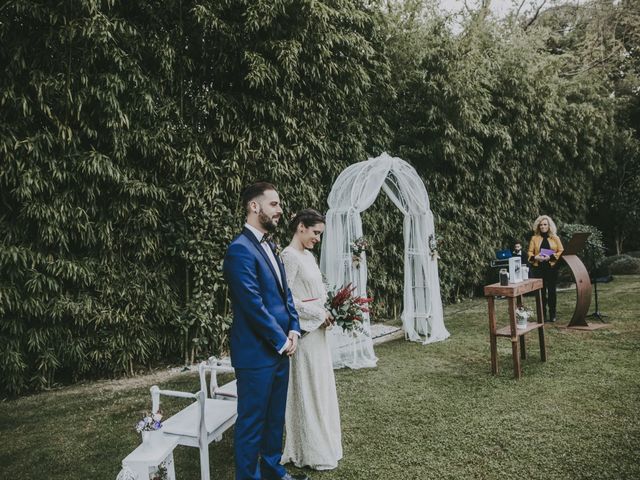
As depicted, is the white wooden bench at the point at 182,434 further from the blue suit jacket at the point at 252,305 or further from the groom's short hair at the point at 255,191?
the groom's short hair at the point at 255,191

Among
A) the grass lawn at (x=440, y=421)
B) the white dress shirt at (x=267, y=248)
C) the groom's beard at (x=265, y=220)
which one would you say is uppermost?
the groom's beard at (x=265, y=220)

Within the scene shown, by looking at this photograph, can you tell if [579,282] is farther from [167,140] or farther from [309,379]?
[167,140]

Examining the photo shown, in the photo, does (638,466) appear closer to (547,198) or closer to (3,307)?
(3,307)

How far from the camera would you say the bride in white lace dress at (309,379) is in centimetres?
295

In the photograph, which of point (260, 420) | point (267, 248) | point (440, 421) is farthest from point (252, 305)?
point (440, 421)

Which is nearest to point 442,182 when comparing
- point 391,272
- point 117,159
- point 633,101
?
point 391,272

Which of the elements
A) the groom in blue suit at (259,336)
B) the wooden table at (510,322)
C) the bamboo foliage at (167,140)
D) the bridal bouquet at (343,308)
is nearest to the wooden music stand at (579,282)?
the wooden table at (510,322)

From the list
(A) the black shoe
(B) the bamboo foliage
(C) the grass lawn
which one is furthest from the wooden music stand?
(A) the black shoe

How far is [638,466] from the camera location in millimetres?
2783

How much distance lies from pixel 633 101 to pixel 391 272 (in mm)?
11072

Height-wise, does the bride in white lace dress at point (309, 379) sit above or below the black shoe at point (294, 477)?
above

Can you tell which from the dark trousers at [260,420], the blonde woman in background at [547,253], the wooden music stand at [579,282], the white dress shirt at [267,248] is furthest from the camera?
the blonde woman in background at [547,253]

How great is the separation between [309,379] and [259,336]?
72 cm

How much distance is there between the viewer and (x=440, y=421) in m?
3.62
